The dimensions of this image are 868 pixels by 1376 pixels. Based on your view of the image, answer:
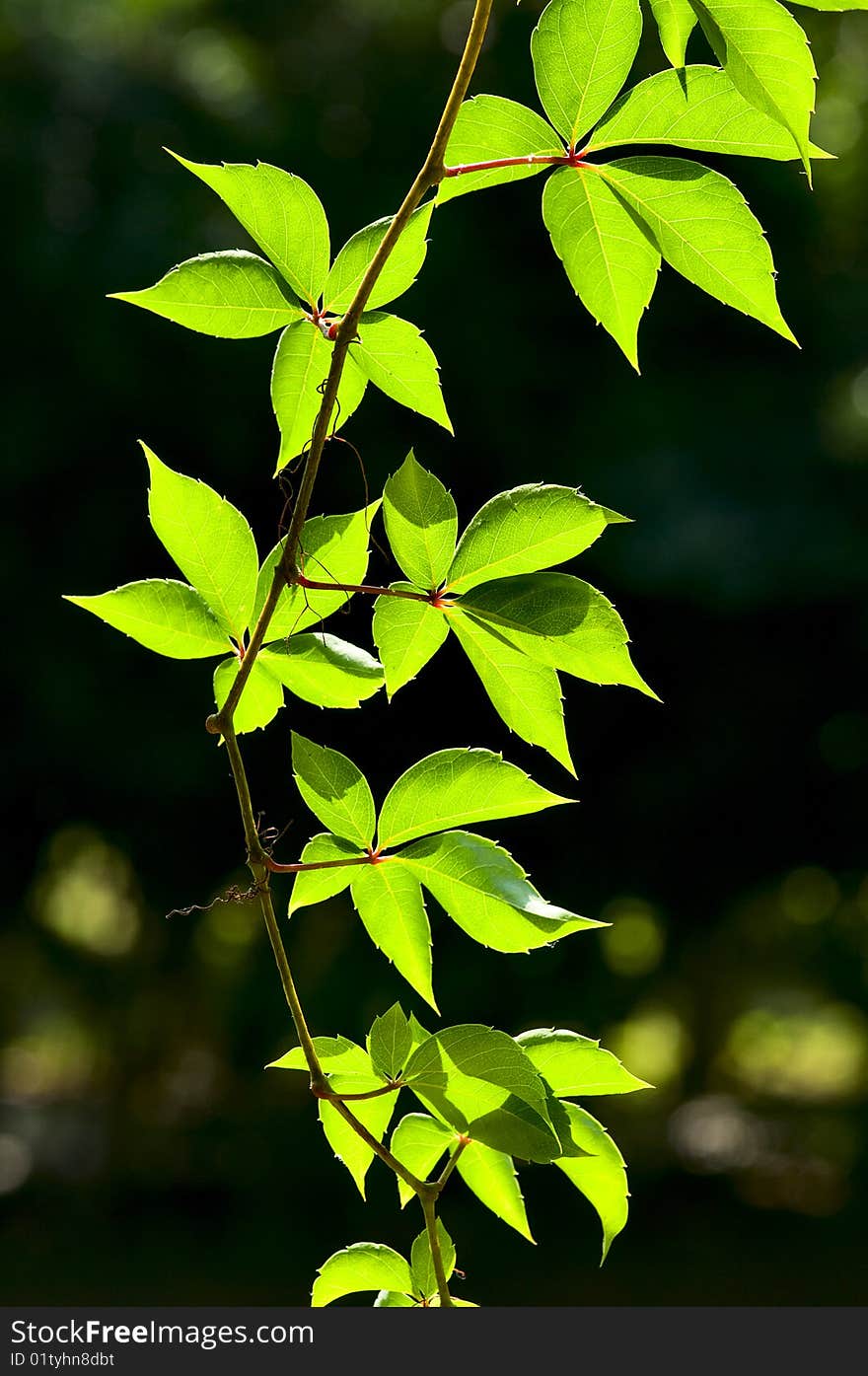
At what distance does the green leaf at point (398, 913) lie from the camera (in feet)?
1.15

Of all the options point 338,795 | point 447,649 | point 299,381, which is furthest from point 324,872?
point 447,649

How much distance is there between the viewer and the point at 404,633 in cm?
35

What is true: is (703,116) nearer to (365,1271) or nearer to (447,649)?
(365,1271)

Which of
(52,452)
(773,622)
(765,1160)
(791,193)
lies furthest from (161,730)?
(765,1160)

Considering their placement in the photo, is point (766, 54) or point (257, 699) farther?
point (257, 699)

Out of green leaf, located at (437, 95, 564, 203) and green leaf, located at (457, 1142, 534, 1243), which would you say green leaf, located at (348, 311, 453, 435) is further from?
green leaf, located at (457, 1142, 534, 1243)

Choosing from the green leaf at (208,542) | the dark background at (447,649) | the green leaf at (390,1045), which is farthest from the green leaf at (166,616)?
the dark background at (447,649)

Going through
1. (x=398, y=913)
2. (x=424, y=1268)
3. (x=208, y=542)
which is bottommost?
(x=424, y=1268)

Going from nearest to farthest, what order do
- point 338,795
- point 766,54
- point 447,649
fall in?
point 766,54 → point 338,795 → point 447,649

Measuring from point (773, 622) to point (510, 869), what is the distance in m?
4.94

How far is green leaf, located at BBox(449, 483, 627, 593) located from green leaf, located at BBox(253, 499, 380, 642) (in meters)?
0.04

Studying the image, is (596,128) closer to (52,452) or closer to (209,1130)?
(52,452)

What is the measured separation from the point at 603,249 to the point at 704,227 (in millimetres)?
24

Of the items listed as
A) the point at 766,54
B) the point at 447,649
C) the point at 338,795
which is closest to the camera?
the point at 766,54
